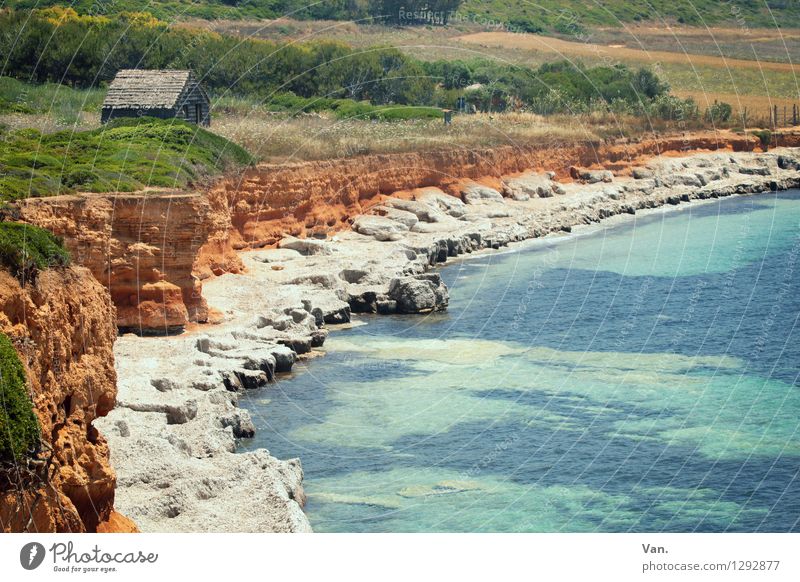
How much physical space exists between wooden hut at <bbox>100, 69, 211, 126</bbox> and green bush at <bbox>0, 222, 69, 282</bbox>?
3883cm

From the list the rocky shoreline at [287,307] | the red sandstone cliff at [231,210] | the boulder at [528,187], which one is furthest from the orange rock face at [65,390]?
the boulder at [528,187]

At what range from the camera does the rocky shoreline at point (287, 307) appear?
27188mm

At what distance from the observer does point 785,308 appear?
166ft

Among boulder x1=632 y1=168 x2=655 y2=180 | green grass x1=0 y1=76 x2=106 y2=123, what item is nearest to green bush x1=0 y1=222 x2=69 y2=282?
green grass x1=0 y1=76 x2=106 y2=123

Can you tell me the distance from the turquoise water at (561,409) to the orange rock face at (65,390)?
6267 millimetres

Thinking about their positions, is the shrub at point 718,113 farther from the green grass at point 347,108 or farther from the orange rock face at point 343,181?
the green grass at point 347,108

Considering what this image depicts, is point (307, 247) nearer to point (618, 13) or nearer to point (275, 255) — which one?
point (275, 255)

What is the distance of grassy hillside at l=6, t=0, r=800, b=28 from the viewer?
11754cm

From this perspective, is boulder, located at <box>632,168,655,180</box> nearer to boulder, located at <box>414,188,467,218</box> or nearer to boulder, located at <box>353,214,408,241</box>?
boulder, located at <box>414,188,467,218</box>

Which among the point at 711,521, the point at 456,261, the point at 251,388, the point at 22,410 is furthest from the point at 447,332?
the point at 22,410

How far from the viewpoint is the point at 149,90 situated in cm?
6359

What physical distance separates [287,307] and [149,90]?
22.4 metres

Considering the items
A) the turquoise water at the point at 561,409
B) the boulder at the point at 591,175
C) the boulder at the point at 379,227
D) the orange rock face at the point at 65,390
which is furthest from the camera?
the boulder at the point at 591,175
